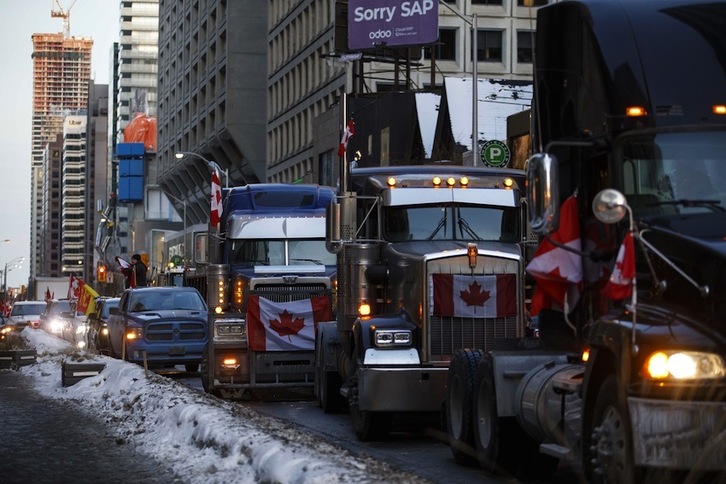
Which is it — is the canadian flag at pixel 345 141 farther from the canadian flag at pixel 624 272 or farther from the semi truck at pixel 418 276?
the canadian flag at pixel 624 272

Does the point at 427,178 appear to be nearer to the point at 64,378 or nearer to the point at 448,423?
the point at 448,423

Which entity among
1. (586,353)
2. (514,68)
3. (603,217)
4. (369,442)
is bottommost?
(369,442)

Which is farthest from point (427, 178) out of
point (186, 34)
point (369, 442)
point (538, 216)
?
point (186, 34)

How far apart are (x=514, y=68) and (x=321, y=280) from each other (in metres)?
58.3

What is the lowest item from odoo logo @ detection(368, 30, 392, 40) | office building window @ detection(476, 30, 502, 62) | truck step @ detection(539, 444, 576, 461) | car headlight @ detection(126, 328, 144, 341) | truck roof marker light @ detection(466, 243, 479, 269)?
truck step @ detection(539, 444, 576, 461)

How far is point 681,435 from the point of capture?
8539mm

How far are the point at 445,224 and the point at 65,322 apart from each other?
39439 millimetres

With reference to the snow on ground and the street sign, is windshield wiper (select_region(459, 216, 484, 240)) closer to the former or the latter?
the snow on ground

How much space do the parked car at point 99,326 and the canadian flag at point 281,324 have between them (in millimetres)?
15177

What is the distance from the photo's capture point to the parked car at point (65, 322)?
45.8m

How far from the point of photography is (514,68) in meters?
79.1

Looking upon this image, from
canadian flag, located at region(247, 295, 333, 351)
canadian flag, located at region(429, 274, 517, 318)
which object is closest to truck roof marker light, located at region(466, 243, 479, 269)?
canadian flag, located at region(429, 274, 517, 318)

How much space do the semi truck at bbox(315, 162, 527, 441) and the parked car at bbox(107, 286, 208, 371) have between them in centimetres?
1240

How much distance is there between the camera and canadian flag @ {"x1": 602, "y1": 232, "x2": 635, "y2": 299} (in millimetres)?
9102
